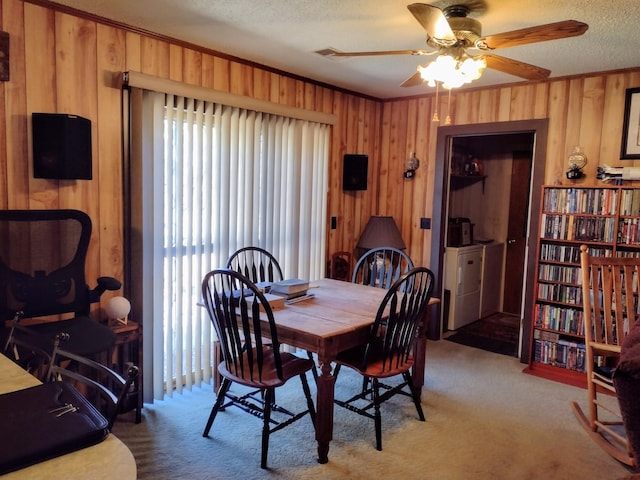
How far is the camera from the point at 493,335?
15.6 feet

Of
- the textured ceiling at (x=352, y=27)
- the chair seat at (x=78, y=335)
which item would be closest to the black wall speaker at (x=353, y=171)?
the textured ceiling at (x=352, y=27)

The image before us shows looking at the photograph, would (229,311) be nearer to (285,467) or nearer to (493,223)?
(285,467)

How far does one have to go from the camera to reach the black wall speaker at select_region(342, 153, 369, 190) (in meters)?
4.50

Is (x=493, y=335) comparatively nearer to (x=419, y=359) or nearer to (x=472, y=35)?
(x=419, y=359)

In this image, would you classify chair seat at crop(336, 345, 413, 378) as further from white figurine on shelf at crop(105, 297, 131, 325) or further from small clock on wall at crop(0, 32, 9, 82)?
small clock on wall at crop(0, 32, 9, 82)

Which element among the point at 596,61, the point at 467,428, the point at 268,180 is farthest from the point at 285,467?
the point at 596,61

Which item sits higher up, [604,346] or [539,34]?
[539,34]

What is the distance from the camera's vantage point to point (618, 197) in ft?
11.1

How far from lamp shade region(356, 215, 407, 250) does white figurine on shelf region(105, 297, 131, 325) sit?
7.76 ft

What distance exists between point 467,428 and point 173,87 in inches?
107

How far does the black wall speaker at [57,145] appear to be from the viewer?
2.46 m

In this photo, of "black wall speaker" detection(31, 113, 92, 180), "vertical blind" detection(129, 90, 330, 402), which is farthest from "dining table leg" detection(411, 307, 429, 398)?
"black wall speaker" detection(31, 113, 92, 180)

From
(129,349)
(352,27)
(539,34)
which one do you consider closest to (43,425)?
(129,349)

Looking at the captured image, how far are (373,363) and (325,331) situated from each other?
18.9 inches
